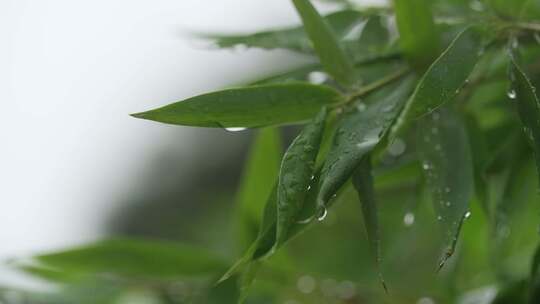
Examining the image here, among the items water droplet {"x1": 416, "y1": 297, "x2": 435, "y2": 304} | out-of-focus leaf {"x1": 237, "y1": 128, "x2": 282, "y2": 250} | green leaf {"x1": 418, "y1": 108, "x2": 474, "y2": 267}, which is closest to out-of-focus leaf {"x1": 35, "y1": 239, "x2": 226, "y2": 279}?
out-of-focus leaf {"x1": 237, "y1": 128, "x2": 282, "y2": 250}

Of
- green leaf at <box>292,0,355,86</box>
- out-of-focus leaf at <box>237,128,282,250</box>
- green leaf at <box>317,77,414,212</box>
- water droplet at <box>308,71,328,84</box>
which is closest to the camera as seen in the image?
green leaf at <box>317,77,414,212</box>

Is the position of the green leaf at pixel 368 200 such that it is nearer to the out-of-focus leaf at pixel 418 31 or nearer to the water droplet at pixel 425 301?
the out-of-focus leaf at pixel 418 31

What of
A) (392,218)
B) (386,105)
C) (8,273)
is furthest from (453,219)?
(8,273)

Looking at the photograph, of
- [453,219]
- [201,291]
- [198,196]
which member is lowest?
[453,219]

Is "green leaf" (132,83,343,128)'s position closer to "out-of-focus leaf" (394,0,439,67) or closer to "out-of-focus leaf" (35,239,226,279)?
"out-of-focus leaf" (394,0,439,67)

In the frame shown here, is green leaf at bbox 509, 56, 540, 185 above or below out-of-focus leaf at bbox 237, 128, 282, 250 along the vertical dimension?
below

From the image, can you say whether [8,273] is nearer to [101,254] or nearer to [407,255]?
[101,254]

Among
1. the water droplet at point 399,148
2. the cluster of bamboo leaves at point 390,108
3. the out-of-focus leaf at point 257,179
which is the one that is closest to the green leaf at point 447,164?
the cluster of bamboo leaves at point 390,108

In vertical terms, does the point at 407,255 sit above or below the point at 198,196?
below
